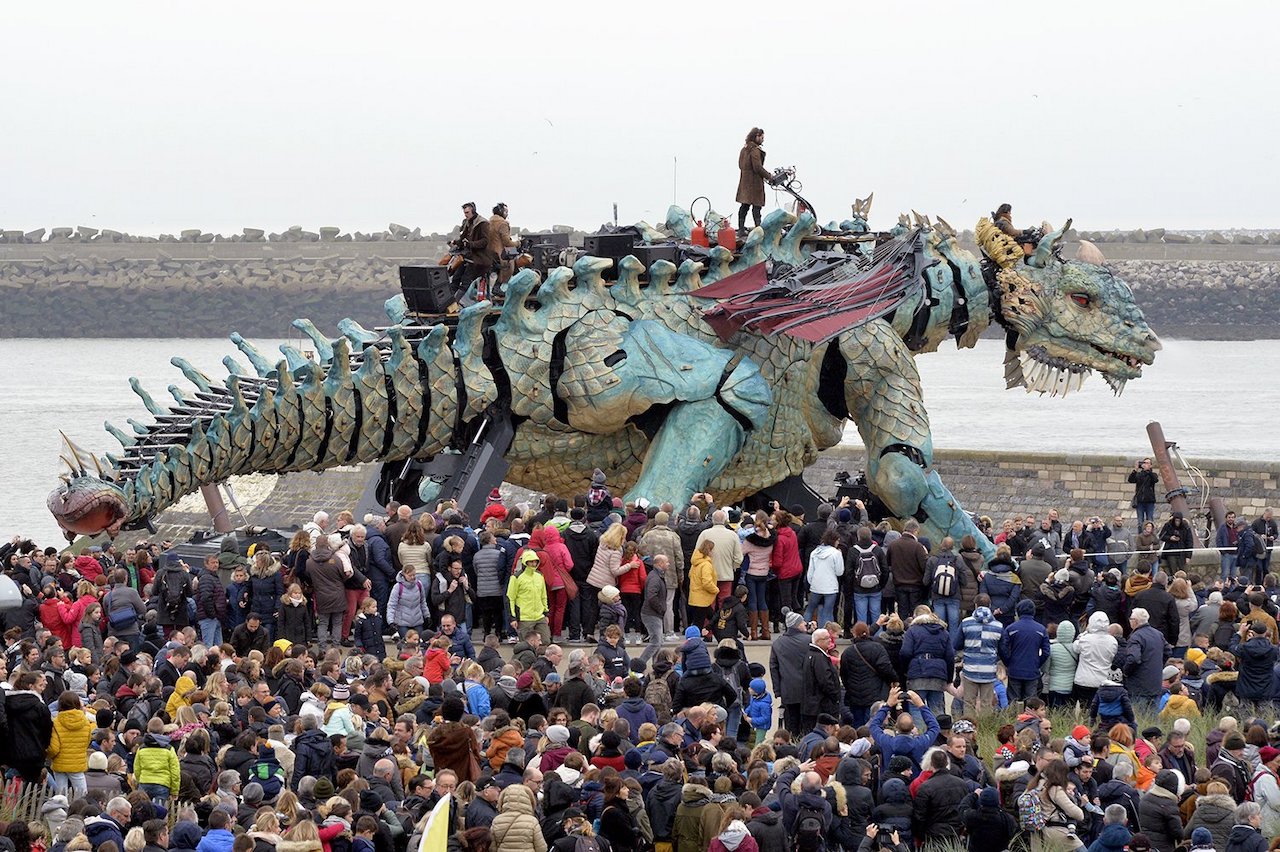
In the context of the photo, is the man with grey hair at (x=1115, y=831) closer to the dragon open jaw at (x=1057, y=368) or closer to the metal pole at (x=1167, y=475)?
the dragon open jaw at (x=1057, y=368)

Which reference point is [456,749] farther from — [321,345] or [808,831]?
[321,345]

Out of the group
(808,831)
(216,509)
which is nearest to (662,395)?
(216,509)

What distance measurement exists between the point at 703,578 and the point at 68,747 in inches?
238

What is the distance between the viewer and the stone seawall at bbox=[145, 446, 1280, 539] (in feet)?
102

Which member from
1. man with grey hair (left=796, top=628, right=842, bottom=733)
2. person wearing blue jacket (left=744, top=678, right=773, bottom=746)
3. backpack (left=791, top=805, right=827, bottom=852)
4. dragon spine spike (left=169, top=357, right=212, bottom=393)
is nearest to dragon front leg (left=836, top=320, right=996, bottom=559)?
dragon spine spike (left=169, top=357, right=212, bottom=393)

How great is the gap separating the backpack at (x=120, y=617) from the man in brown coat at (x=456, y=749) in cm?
414

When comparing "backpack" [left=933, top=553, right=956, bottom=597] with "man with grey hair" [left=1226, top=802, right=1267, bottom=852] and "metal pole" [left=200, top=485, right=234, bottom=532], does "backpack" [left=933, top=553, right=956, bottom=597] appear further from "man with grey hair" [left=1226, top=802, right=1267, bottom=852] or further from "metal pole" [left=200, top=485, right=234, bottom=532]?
"metal pole" [left=200, top=485, right=234, bottom=532]

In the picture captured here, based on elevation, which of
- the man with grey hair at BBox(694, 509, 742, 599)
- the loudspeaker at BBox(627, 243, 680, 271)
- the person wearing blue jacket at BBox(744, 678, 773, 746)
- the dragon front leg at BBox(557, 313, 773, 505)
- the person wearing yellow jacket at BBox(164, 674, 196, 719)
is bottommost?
the person wearing blue jacket at BBox(744, 678, 773, 746)

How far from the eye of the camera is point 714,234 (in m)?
22.1

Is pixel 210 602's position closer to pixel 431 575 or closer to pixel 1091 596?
pixel 431 575

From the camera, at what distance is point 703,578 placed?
17766 millimetres

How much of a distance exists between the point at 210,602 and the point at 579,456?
4548mm

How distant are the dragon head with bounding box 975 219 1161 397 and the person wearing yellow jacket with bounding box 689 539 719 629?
6.09 metres

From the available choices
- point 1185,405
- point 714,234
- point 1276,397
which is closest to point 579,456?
point 714,234
